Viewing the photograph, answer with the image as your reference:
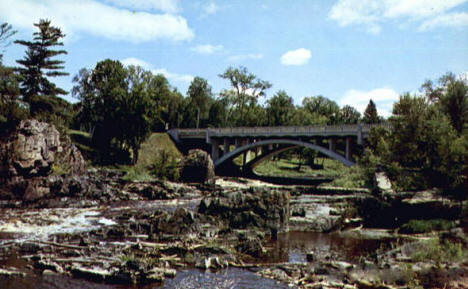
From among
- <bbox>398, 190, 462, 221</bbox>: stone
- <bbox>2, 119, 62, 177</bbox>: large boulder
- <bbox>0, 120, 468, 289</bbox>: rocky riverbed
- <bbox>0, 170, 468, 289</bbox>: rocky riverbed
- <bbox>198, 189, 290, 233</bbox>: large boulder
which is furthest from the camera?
<bbox>2, 119, 62, 177</bbox>: large boulder

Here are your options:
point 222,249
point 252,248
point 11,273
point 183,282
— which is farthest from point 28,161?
point 183,282

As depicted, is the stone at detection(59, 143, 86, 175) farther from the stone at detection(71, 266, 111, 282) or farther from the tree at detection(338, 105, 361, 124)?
the tree at detection(338, 105, 361, 124)

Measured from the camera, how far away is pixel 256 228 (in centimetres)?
1991

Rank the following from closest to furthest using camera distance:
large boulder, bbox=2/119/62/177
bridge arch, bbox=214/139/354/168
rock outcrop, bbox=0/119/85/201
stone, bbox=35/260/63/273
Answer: stone, bbox=35/260/63/273 < rock outcrop, bbox=0/119/85/201 < large boulder, bbox=2/119/62/177 < bridge arch, bbox=214/139/354/168

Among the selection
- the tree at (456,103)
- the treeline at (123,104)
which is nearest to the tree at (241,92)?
the treeline at (123,104)

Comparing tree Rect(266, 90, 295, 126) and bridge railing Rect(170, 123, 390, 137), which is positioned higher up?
tree Rect(266, 90, 295, 126)

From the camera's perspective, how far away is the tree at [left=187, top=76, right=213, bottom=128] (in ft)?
293

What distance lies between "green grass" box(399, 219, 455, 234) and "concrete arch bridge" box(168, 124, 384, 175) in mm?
26043

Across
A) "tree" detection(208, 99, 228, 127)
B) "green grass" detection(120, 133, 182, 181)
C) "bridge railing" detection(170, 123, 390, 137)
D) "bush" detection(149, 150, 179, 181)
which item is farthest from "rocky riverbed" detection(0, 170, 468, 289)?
"tree" detection(208, 99, 228, 127)

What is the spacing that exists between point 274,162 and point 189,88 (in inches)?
1026

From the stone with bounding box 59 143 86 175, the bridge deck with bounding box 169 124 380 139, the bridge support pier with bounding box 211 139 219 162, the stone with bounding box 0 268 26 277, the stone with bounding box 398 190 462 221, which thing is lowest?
the stone with bounding box 0 268 26 277

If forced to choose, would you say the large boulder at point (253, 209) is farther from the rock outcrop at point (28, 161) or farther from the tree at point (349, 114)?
the tree at point (349, 114)

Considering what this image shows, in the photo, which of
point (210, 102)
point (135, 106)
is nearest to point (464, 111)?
point (135, 106)

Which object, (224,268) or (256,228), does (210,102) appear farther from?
(224,268)
